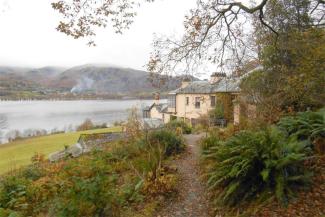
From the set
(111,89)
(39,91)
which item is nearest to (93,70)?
(111,89)

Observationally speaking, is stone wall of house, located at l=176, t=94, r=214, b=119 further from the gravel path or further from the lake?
the gravel path

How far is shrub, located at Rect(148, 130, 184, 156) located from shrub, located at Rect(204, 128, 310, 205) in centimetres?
508

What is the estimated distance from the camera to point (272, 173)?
19.8ft

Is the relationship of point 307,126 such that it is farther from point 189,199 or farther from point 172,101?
point 172,101

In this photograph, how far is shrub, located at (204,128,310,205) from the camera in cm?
582

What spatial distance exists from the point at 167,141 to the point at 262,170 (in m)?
6.12

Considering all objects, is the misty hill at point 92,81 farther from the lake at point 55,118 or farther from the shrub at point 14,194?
the shrub at point 14,194

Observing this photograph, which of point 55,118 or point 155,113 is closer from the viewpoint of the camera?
point 155,113

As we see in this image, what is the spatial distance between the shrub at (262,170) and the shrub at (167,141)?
16.7 feet

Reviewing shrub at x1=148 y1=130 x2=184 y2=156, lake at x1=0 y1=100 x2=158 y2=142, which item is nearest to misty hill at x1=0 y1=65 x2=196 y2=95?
lake at x1=0 y1=100 x2=158 y2=142

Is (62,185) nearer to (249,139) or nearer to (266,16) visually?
(249,139)

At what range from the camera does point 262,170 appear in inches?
241

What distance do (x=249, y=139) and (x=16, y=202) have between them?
246 inches

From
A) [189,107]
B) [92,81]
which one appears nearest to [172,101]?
[189,107]
